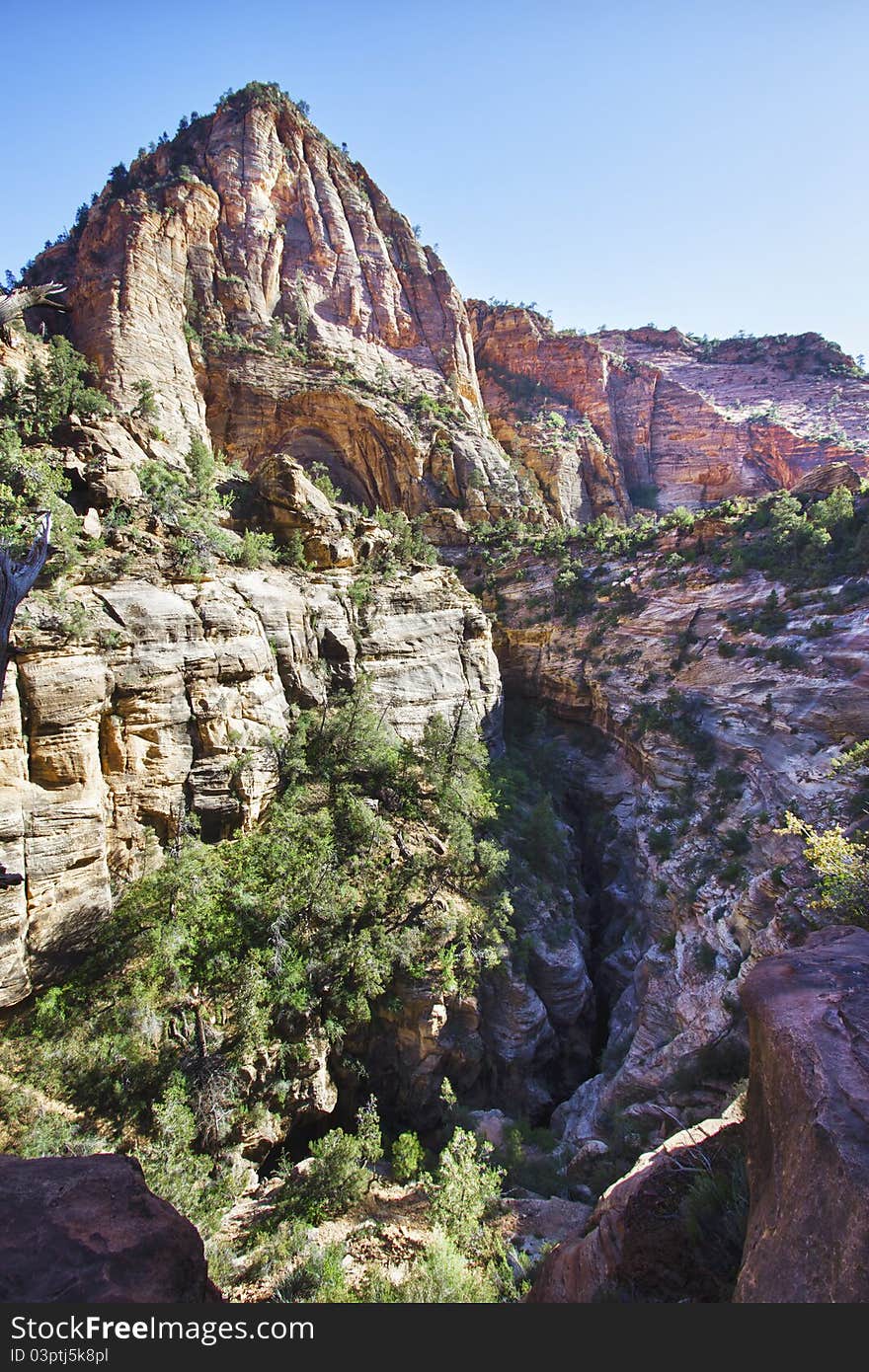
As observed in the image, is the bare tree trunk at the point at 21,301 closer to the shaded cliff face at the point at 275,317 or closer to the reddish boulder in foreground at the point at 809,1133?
the reddish boulder in foreground at the point at 809,1133

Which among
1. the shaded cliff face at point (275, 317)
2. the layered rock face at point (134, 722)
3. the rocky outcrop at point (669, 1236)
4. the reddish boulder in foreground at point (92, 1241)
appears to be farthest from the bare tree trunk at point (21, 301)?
the shaded cliff face at point (275, 317)

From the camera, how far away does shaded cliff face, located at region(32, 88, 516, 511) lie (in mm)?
25875

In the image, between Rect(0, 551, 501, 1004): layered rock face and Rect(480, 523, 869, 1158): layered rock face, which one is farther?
Rect(480, 523, 869, 1158): layered rock face

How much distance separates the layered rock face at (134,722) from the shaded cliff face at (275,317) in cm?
1423

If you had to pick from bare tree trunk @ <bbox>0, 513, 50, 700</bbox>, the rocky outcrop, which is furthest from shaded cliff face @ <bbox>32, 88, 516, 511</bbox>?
the rocky outcrop

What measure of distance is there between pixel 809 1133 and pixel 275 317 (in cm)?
4091

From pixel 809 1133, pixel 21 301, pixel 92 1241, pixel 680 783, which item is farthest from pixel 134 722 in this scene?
pixel 680 783

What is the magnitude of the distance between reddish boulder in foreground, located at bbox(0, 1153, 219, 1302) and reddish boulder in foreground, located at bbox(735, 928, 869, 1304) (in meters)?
3.86

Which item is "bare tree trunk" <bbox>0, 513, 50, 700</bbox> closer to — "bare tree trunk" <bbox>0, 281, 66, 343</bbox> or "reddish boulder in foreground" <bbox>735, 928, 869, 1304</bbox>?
"bare tree trunk" <bbox>0, 281, 66, 343</bbox>

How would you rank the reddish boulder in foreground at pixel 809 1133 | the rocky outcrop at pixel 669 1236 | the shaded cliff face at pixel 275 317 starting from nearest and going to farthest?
1. the reddish boulder in foreground at pixel 809 1133
2. the rocky outcrop at pixel 669 1236
3. the shaded cliff face at pixel 275 317

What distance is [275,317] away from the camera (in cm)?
3178

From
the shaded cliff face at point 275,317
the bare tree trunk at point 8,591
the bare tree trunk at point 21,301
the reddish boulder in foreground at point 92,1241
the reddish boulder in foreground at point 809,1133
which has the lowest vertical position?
the reddish boulder in foreground at point 92,1241

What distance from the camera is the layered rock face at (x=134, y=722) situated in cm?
982

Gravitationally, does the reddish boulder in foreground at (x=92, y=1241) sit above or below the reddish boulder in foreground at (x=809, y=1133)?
below
